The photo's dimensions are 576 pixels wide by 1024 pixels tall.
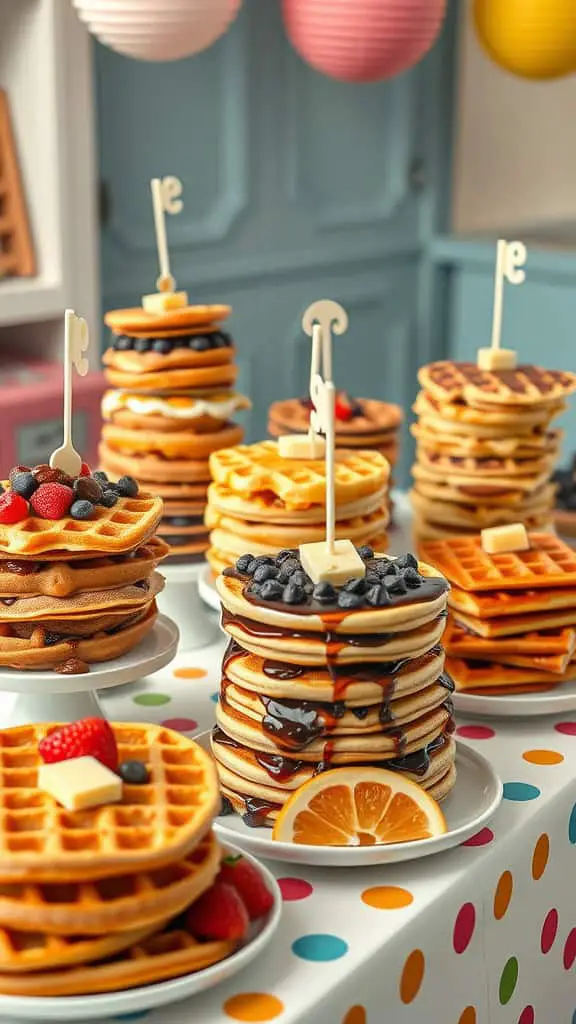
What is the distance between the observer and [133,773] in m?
1.27

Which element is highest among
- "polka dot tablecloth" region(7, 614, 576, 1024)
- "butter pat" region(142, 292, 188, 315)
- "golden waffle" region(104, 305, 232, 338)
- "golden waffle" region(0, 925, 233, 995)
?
"butter pat" region(142, 292, 188, 315)

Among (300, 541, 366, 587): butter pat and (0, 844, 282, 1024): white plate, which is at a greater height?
(300, 541, 366, 587): butter pat

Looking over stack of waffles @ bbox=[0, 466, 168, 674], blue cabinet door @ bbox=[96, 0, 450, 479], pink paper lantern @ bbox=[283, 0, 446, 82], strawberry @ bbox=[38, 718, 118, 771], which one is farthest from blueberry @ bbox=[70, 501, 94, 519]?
blue cabinet door @ bbox=[96, 0, 450, 479]

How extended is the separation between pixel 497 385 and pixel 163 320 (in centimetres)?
56

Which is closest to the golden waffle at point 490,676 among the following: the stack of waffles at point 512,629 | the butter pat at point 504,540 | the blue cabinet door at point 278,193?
the stack of waffles at point 512,629

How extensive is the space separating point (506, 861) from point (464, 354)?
4.08 m

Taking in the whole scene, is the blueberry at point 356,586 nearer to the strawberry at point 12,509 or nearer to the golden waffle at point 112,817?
the golden waffle at point 112,817

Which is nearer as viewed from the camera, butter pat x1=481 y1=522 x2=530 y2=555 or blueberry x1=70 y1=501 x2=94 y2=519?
blueberry x1=70 y1=501 x2=94 y2=519

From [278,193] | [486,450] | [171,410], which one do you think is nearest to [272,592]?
[171,410]

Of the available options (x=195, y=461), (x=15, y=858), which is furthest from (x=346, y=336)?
(x=15, y=858)

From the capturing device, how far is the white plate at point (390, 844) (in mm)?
1377

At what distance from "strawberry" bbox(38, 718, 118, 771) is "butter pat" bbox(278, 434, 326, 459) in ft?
2.62

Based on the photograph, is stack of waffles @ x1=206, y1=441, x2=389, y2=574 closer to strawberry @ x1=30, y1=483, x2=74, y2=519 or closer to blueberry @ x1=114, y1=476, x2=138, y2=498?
blueberry @ x1=114, y1=476, x2=138, y2=498

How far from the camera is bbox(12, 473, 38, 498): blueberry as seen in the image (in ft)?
5.56
